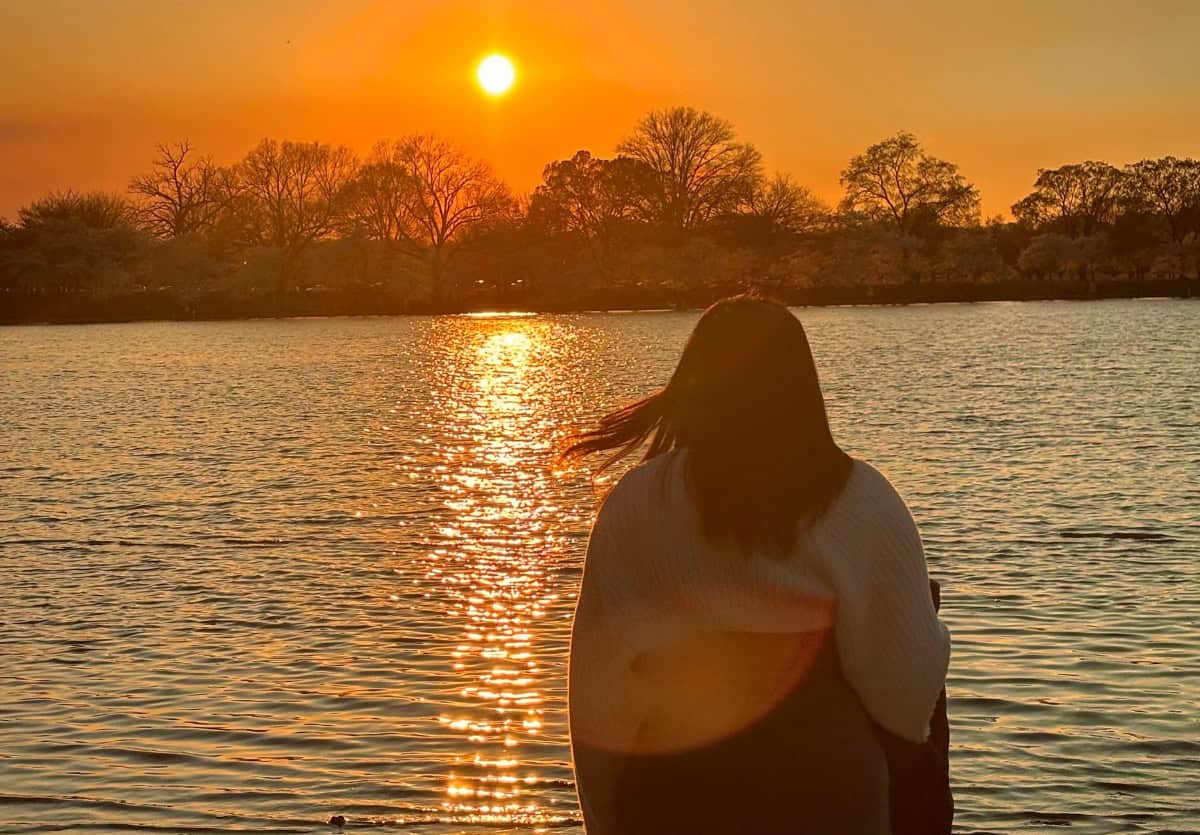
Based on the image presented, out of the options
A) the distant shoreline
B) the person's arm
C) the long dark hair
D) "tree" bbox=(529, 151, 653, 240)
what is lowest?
the distant shoreline

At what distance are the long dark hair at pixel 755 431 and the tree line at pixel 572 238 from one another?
406 feet

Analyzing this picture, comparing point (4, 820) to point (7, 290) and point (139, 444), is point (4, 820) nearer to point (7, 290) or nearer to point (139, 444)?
point (139, 444)

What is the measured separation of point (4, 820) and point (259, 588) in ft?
21.4

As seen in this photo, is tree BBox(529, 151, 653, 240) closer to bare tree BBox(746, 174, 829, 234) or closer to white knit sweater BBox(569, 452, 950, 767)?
bare tree BBox(746, 174, 829, 234)

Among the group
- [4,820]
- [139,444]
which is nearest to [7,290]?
[139,444]

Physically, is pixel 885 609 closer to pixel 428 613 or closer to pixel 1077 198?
pixel 428 613

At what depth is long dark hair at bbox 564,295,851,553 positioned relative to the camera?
2.95 metres

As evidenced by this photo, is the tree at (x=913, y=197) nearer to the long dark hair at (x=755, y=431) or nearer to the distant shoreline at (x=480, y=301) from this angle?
the distant shoreline at (x=480, y=301)

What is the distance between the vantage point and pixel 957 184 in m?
138

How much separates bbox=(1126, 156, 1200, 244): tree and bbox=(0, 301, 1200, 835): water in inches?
4351

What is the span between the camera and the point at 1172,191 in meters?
141

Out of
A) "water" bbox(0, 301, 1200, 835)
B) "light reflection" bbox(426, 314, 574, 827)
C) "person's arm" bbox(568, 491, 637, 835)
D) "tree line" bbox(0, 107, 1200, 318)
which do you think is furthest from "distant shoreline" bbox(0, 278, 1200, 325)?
"person's arm" bbox(568, 491, 637, 835)

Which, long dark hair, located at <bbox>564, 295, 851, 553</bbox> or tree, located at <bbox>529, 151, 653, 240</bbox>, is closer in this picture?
long dark hair, located at <bbox>564, 295, 851, 553</bbox>

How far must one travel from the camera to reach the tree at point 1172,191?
139125 mm
